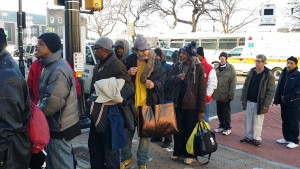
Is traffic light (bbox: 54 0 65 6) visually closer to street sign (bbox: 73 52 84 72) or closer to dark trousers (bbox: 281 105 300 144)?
street sign (bbox: 73 52 84 72)

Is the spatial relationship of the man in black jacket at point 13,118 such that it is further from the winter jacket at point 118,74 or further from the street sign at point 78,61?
the street sign at point 78,61

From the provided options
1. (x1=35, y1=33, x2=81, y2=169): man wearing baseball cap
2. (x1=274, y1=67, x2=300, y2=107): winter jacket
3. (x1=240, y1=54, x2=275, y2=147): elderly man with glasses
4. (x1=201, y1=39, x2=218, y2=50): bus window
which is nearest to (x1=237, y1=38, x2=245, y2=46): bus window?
(x1=201, y1=39, x2=218, y2=50): bus window

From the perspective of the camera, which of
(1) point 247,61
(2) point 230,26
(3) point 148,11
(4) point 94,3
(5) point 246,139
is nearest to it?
(4) point 94,3

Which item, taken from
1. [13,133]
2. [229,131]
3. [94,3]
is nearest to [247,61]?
[229,131]

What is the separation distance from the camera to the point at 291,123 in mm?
6254

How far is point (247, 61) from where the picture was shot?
66.0ft

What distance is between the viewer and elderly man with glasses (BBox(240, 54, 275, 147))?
5.96 meters

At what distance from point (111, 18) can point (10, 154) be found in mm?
39433

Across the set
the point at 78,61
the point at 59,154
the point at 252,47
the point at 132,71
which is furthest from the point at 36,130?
the point at 252,47

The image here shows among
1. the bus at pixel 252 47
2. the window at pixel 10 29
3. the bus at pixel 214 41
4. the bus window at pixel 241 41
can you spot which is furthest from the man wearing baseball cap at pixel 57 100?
the window at pixel 10 29

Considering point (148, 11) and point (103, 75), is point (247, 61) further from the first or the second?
point (148, 11)

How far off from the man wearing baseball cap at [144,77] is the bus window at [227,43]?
19612mm

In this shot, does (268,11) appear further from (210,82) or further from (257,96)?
(210,82)

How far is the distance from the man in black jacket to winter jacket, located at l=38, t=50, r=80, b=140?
2.23 feet
